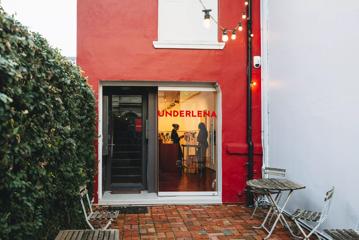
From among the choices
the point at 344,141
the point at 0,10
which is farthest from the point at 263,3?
the point at 0,10

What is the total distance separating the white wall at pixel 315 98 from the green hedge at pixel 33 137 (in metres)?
3.29

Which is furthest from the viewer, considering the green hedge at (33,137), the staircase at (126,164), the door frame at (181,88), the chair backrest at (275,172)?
the staircase at (126,164)

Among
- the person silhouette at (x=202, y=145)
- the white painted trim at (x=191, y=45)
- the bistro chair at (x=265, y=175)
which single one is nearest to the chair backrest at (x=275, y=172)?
the bistro chair at (x=265, y=175)

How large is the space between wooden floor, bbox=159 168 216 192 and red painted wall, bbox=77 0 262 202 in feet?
2.68

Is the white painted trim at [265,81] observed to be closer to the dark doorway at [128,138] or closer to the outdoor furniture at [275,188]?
the outdoor furniture at [275,188]

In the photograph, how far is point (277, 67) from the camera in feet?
23.6

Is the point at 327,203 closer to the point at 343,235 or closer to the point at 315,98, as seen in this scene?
the point at 343,235

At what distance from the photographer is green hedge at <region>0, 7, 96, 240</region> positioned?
2.30 metres

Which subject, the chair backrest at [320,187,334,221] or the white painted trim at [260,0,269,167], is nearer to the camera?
the chair backrest at [320,187,334,221]

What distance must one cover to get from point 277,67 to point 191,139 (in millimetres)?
3089

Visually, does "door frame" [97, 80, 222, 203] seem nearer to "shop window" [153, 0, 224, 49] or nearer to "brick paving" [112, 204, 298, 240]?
"brick paving" [112, 204, 298, 240]

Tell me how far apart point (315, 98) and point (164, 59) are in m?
3.25

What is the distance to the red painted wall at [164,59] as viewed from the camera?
7.57 m

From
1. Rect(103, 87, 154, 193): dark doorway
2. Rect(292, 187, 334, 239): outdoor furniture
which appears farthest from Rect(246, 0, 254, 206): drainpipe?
Rect(292, 187, 334, 239): outdoor furniture
